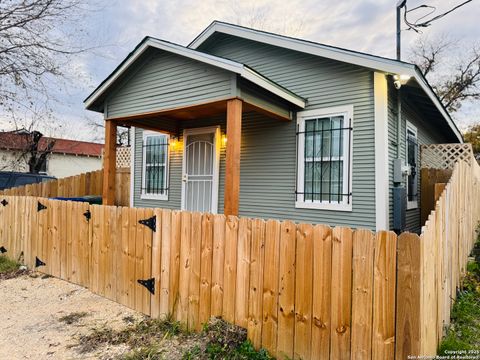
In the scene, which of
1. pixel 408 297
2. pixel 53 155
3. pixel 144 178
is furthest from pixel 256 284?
pixel 53 155

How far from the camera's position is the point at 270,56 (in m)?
6.61

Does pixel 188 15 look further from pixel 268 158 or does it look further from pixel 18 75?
pixel 268 158

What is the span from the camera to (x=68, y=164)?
22.8 meters

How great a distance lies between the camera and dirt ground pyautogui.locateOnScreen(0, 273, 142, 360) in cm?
284

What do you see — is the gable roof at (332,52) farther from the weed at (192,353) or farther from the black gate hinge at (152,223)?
the weed at (192,353)

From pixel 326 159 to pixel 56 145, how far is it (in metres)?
22.1

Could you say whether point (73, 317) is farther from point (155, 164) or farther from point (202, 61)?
point (155, 164)

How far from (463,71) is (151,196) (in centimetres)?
2296

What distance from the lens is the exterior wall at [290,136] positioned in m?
5.35

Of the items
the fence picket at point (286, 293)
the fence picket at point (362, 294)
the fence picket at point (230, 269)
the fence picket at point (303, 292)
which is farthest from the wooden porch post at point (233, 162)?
the fence picket at point (362, 294)

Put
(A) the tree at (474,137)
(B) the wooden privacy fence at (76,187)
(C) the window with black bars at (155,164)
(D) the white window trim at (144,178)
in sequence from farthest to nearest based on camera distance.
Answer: (A) the tree at (474,137)
(B) the wooden privacy fence at (76,187)
(C) the window with black bars at (155,164)
(D) the white window trim at (144,178)

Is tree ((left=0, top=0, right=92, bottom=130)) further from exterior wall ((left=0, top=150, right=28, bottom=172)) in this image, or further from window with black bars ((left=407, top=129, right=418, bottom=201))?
exterior wall ((left=0, top=150, right=28, bottom=172))

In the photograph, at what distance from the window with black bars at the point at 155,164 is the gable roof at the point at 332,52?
272cm

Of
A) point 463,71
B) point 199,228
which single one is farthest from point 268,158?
point 463,71
